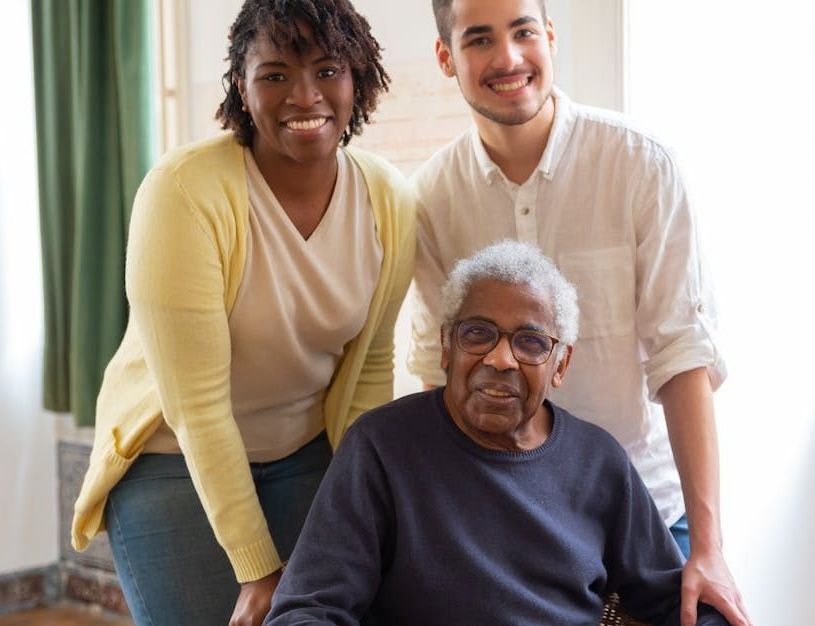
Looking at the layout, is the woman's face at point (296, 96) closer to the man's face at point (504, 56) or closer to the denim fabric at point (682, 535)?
the man's face at point (504, 56)

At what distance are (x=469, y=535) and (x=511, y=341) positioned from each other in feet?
1.06

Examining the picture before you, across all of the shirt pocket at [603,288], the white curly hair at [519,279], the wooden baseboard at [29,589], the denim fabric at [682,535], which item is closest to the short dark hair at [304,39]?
the white curly hair at [519,279]

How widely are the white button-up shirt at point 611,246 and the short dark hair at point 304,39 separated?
277mm

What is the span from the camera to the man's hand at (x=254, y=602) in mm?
1854

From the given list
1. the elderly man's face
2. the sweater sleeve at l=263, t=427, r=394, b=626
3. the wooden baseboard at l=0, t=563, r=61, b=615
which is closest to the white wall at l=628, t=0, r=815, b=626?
the elderly man's face

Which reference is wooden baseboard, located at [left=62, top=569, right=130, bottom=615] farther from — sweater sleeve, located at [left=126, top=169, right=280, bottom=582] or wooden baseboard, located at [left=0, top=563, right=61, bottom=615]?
sweater sleeve, located at [left=126, top=169, right=280, bottom=582]

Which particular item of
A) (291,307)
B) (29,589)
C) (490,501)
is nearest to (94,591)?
(29,589)

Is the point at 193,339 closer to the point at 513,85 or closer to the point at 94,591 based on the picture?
the point at 513,85

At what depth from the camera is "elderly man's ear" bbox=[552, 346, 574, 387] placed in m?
1.94

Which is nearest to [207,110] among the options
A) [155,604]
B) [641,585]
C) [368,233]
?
[368,233]

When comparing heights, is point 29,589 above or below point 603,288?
below

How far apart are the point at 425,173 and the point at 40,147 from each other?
80.8 inches

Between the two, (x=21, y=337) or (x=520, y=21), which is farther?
(x=21, y=337)

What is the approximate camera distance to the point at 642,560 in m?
1.92
